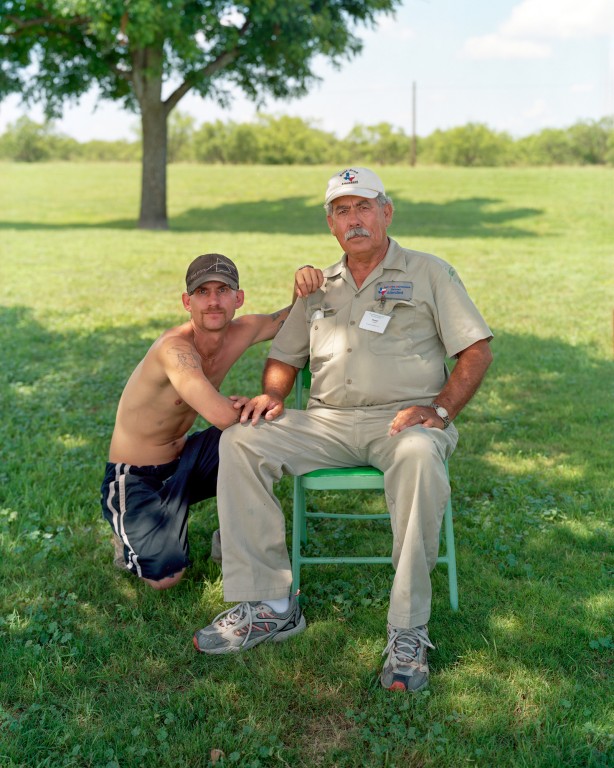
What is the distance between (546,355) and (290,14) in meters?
15.6

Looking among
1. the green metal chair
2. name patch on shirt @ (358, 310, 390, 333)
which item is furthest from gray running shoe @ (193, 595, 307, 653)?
name patch on shirt @ (358, 310, 390, 333)

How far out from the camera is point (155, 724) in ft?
9.29

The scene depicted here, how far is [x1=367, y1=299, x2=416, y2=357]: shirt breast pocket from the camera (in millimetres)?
3725

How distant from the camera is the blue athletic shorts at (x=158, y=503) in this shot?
3689 millimetres

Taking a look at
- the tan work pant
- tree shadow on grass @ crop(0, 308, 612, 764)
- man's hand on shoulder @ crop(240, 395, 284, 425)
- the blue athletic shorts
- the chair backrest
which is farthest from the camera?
the chair backrest

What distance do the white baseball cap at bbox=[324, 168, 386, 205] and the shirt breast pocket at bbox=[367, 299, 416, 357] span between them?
1.69 ft

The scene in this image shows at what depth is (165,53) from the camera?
2203cm

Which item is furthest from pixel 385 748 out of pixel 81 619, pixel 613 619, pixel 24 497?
pixel 24 497

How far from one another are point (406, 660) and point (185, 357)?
1.53 metres

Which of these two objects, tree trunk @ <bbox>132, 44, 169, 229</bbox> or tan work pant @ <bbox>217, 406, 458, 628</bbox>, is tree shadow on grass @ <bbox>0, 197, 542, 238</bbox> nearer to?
tree trunk @ <bbox>132, 44, 169, 229</bbox>

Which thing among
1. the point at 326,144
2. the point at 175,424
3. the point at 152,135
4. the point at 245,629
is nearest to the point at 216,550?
the point at 175,424

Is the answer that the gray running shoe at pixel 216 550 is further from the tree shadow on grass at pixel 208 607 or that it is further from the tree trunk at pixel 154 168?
the tree trunk at pixel 154 168

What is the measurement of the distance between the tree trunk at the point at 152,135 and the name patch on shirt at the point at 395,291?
1944cm

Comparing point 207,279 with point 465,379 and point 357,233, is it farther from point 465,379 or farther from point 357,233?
point 465,379
